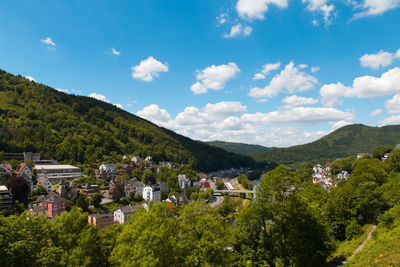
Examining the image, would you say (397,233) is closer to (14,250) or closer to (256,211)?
(256,211)

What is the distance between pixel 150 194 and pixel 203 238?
57640mm

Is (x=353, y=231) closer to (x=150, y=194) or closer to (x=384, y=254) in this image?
(x=384, y=254)

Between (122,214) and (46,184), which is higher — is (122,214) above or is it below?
below

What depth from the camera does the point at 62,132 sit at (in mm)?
110125

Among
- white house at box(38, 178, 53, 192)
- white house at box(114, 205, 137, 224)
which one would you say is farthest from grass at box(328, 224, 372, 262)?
white house at box(38, 178, 53, 192)

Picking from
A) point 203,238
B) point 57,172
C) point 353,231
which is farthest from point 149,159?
point 203,238

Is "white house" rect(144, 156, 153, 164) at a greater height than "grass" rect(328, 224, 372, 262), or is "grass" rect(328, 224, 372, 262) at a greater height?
"white house" rect(144, 156, 153, 164)

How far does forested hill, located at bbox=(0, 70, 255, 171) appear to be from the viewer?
89.6 meters

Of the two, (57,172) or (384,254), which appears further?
(57,172)

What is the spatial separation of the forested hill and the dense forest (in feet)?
269

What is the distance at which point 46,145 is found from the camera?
3573 inches

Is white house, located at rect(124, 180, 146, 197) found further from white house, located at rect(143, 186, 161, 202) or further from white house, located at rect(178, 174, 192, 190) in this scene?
white house, located at rect(178, 174, 192, 190)

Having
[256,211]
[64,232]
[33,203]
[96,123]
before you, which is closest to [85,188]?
[33,203]

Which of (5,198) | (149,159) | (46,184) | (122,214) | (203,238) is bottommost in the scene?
(122,214)
